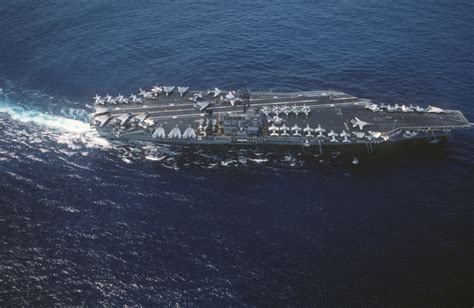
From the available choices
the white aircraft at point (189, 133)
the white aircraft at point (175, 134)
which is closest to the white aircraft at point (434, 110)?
the white aircraft at point (189, 133)

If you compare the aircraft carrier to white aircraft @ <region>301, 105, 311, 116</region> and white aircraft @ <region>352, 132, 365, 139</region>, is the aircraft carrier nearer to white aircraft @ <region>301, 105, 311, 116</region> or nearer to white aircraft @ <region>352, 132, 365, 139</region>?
white aircraft @ <region>301, 105, 311, 116</region>

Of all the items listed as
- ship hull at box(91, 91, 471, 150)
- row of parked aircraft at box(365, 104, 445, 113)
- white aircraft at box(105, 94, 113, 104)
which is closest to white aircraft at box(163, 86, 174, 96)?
ship hull at box(91, 91, 471, 150)

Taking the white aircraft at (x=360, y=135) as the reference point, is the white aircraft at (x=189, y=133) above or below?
above

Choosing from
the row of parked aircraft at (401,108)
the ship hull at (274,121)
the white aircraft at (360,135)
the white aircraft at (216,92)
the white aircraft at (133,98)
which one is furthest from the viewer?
the white aircraft at (216,92)

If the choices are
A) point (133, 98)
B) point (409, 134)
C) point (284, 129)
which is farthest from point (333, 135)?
point (133, 98)

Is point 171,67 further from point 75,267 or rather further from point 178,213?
point 75,267

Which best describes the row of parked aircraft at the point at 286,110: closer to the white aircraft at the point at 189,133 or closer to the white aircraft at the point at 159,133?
the white aircraft at the point at 189,133

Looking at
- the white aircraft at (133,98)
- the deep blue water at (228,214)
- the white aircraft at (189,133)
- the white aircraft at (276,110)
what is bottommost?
the deep blue water at (228,214)

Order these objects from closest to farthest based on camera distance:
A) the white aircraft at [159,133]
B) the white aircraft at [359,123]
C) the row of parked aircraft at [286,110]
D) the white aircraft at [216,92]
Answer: the white aircraft at [159,133], the white aircraft at [359,123], the row of parked aircraft at [286,110], the white aircraft at [216,92]
